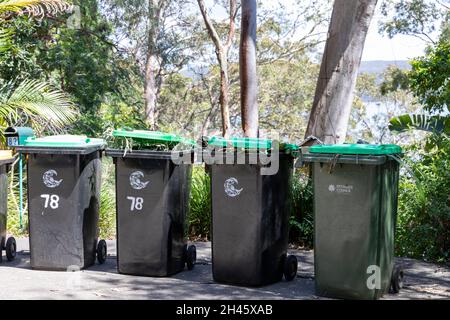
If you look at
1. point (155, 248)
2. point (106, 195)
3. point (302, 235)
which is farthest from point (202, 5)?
point (155, 248)

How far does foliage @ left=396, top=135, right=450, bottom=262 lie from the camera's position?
284 inches

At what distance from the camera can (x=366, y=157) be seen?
17.6ft

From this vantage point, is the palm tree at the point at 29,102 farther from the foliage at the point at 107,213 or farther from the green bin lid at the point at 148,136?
the green bin lid at the point at 148,136

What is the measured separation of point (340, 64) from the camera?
9703 millimetres

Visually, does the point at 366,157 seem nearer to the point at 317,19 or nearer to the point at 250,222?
the point at 250,222

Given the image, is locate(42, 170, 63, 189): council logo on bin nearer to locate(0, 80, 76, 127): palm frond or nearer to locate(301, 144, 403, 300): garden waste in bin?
locate(301, 144, 403, 300): garden waste in bin

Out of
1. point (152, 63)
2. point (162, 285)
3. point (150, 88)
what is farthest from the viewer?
point (150, 88)

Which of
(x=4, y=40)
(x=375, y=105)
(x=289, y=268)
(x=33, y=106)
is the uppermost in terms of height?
(x=375, y=105)

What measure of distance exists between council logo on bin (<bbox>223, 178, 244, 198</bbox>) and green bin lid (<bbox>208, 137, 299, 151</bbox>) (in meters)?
0.31

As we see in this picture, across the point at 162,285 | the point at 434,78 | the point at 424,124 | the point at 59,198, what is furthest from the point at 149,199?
the point at 434,78

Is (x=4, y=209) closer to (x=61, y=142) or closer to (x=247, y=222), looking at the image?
(x=61, y=142)

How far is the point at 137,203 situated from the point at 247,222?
1072 mm

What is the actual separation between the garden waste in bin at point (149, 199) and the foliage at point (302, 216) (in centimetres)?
206

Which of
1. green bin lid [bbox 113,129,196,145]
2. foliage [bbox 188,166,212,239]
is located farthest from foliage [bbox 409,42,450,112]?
green bin lid [bbox 113,129,196,145]
